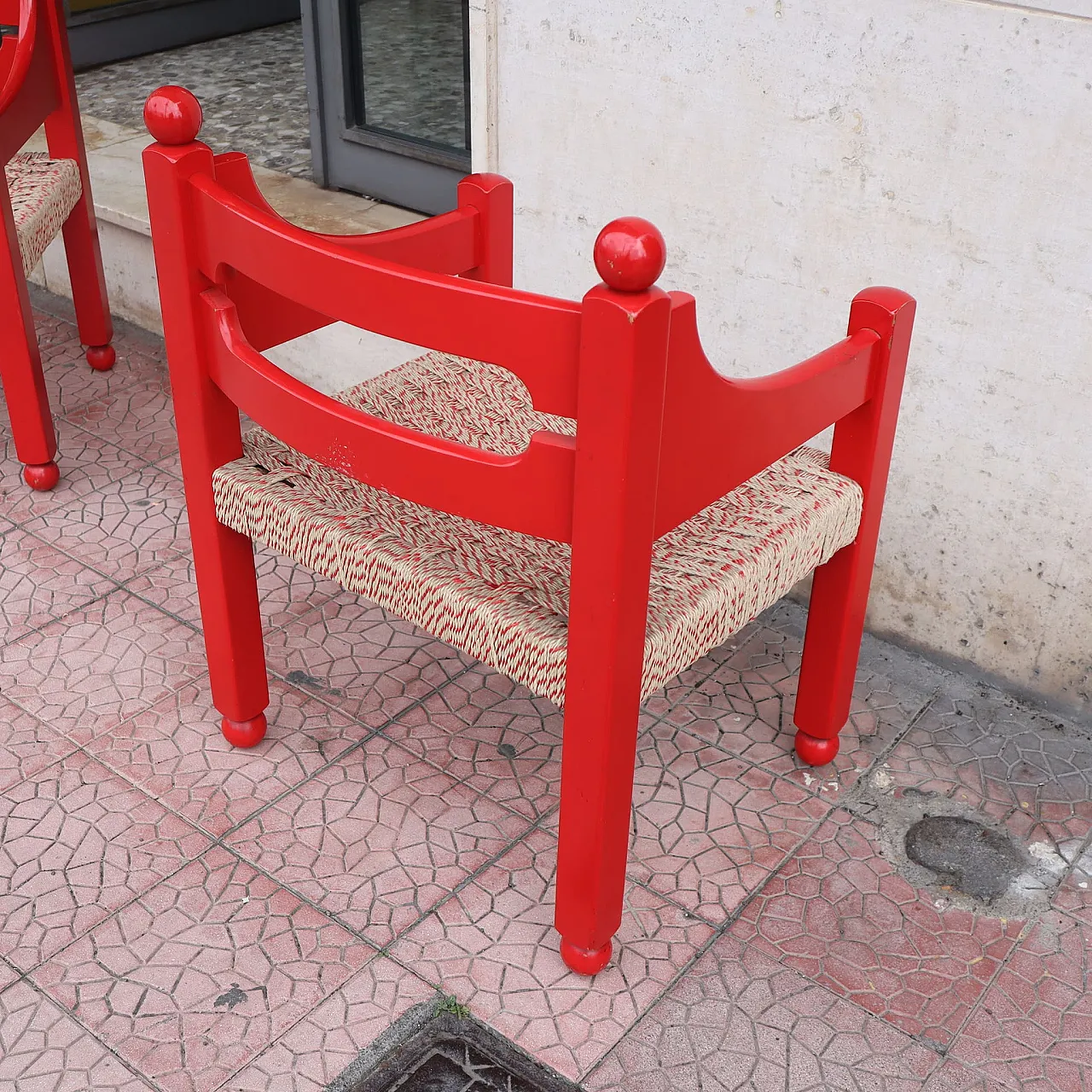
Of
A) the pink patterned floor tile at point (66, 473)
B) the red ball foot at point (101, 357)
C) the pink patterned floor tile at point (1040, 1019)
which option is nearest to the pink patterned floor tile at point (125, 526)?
the pink patterned floor tile at point (66, 473)

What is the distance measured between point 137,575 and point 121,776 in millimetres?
510

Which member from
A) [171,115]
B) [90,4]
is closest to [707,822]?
[171,115]

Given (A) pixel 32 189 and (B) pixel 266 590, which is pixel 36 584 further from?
(A) pixel 32 189

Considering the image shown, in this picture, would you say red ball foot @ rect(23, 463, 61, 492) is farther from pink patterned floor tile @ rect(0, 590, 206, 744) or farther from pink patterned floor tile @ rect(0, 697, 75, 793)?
pink patterned floor tile @ rect(0, 697, 75, 793)

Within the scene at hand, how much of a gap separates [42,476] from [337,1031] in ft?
4.45

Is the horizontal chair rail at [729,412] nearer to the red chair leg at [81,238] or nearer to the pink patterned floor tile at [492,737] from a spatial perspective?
the pink patterned floor tile at [492,737]

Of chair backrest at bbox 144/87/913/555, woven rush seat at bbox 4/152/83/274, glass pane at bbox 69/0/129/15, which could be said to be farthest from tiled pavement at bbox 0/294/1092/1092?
glass pane at bbox 69/0/129/15

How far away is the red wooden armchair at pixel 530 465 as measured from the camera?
46.3 inches

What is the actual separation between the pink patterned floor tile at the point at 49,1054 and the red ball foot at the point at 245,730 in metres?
0.45

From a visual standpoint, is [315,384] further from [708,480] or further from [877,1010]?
[877,1010]

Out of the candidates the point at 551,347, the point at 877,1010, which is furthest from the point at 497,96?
the point at 877,1010

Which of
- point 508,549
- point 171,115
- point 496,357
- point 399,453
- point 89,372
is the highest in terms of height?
point 171,115

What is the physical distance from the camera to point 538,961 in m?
1.52

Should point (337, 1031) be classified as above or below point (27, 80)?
below
